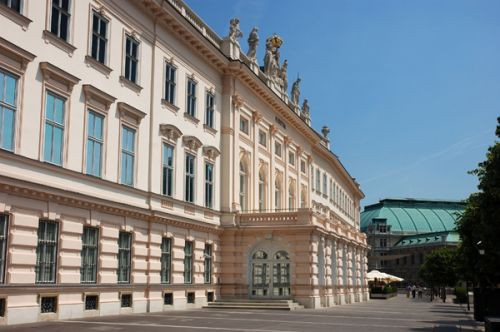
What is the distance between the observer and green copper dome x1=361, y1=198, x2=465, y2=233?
174 m

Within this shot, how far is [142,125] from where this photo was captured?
101 ft

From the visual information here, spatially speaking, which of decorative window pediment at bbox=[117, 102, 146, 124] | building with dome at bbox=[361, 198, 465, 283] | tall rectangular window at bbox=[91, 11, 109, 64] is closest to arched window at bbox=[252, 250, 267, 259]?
decorative window pediment at bbox=[117, 102, 146, 124]

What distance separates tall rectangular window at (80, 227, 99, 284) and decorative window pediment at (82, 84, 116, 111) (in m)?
5.06

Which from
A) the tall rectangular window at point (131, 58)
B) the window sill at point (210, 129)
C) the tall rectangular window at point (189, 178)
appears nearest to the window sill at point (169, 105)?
the tall rectangular window at point (131, 58)

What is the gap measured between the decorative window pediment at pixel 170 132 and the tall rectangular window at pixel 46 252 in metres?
9.65

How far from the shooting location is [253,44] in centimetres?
4719

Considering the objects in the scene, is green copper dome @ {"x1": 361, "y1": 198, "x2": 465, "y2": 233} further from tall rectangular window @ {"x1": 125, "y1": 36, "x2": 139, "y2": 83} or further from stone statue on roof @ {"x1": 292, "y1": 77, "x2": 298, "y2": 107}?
tall rectangular window @ {"x1": 125, "y1": 36, "x2": 139, "y2": 83}

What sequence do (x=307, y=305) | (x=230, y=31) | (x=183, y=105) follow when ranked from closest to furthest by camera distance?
(x=183, y=105) < (x=307, y=305) < (x=230, y=31)

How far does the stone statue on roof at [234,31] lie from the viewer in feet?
139

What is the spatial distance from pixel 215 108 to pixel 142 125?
31.1 feet

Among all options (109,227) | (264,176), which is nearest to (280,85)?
(264,176)

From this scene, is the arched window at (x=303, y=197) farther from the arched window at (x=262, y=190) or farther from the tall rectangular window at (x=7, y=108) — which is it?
the tall rectangular window at (x=7, y=108)

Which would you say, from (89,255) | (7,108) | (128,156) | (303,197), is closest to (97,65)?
(128,156)

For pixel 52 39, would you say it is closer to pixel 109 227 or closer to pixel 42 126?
pixel 42 126
